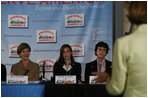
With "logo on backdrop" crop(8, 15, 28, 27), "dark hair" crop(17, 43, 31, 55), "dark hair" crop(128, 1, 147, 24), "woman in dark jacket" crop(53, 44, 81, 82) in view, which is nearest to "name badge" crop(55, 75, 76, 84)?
"woman in dark jacket" crop(53, 44, 81, 82)

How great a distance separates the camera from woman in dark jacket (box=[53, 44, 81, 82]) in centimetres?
378

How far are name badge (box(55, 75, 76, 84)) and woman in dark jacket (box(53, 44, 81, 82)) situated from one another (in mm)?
61

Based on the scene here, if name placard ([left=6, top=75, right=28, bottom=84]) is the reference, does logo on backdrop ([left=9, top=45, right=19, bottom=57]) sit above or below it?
above

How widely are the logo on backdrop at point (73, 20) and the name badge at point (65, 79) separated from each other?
2.28 ft

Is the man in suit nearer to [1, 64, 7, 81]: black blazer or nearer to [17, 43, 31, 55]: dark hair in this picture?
[17, 43, 31, 55]: dark hair

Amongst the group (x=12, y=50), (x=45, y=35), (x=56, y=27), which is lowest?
(x=12, y=50)

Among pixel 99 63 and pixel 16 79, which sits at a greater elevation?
pixel 99 63

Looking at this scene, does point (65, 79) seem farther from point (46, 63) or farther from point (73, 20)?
point (73, 20)

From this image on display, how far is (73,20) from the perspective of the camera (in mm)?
3746

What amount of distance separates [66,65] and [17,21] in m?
0.91

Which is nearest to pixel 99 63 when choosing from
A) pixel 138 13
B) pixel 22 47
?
pixel 22 47

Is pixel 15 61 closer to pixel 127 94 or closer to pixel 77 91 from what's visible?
pixel 77 91

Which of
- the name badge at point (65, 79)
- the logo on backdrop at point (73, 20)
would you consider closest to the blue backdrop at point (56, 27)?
the logo on backdrop at point (73, 20)

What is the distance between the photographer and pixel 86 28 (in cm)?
372
